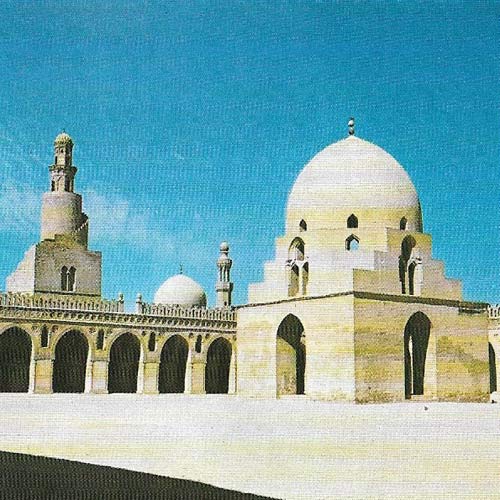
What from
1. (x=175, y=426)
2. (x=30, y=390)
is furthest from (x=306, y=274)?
(x=175, y=426)

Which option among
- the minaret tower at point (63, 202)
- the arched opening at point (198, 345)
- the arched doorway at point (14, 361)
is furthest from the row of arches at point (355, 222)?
the minaret tower at point (63, 202)

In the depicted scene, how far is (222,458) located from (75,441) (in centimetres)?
324

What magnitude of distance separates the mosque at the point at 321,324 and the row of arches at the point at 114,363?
0.22ft

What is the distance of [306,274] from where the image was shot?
32.4 metres

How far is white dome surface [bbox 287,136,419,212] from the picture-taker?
3153cm

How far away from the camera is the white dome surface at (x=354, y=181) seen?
3153 cm

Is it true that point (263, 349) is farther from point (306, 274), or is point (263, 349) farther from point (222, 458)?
point (222, 458)

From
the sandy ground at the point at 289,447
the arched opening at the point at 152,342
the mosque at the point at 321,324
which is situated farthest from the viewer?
the arched opening at the point at 152,342

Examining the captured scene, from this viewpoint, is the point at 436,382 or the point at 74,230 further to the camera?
the point at 74,230

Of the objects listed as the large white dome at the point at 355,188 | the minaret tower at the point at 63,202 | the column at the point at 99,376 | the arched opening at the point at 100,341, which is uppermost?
the minaret tower at the point at 63,202

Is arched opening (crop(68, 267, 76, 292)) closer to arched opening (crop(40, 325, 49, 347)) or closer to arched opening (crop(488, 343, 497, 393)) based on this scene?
arched opening (crop(40, 325, 49, 347))

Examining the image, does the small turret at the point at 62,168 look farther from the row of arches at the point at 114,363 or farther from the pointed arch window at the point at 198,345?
the pointed arch window at the point at 198,345

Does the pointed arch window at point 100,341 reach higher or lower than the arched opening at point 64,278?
lower

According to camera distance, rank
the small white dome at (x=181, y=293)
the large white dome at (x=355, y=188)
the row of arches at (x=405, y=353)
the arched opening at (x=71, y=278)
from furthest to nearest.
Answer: the small white dome at (x=181, y=293)
the arched opening at (x=71, y=278)
the large white dome at (x=355, y=188)
the row of arches at (x=405, y=353)
